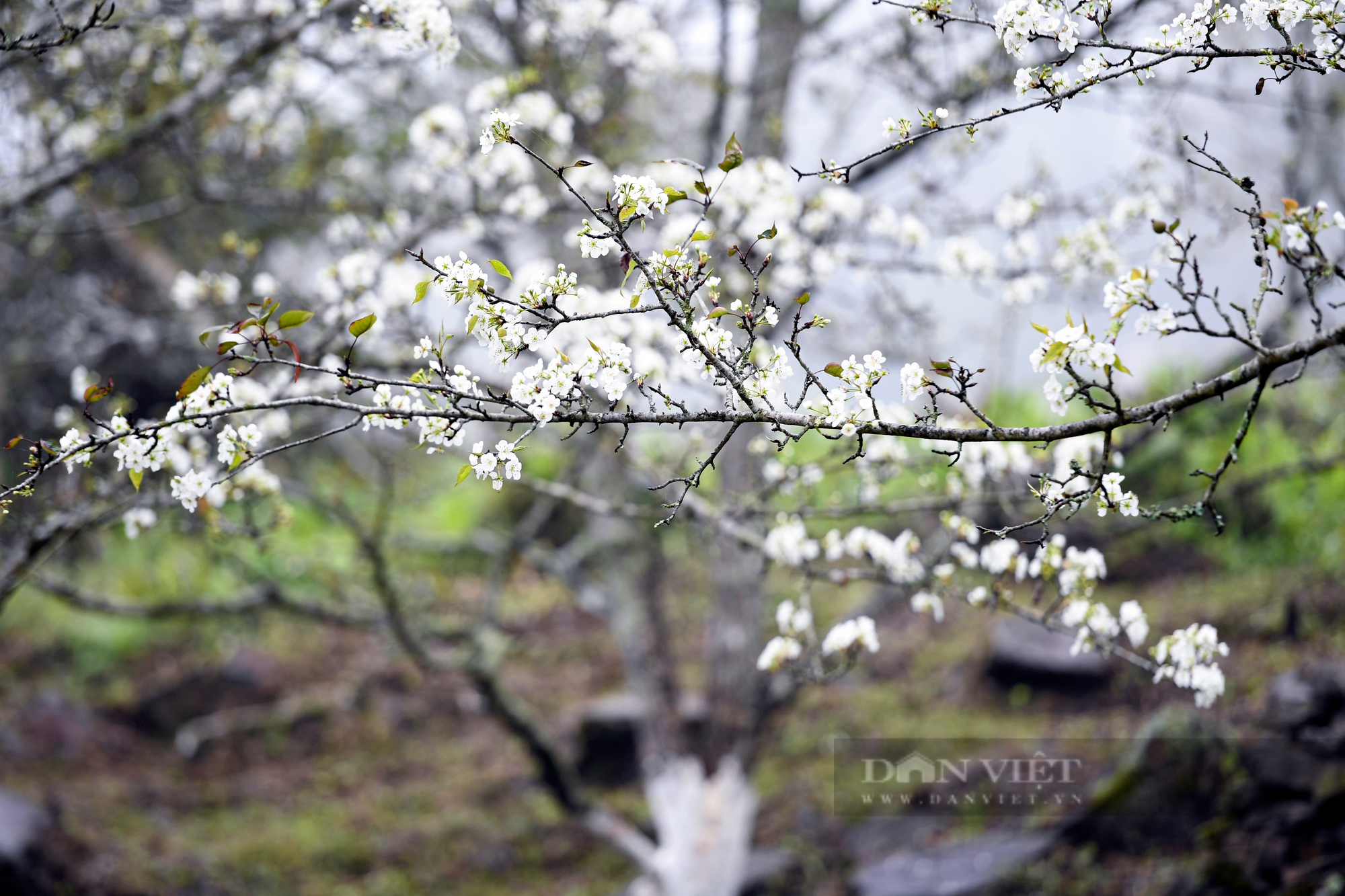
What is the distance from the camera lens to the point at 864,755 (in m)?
5.36

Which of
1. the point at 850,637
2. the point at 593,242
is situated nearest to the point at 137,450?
the point at 593,242

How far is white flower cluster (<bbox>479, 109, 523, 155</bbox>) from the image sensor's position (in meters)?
1.59

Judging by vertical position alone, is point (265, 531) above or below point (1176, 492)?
below

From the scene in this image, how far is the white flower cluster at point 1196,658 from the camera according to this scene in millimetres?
2008

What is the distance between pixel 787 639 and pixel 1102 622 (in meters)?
0.87

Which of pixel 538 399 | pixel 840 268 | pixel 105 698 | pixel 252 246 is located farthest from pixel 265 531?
pixel 105 698

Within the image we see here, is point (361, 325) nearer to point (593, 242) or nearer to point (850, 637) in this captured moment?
point (593, 242)

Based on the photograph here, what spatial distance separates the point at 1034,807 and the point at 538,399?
13.1ft

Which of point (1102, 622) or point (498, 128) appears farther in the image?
point (1102, 622)

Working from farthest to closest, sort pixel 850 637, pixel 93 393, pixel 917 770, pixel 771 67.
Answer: pixel 917 770 < pixel 771 67 < pixel 850 637 < pixel 93 393

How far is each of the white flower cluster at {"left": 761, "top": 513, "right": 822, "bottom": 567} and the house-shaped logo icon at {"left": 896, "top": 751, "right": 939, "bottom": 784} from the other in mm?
2859

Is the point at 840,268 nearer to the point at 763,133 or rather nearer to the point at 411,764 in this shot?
the point at 763,133

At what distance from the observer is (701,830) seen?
4.20 meters

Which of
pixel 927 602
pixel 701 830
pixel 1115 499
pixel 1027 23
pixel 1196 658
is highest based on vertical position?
pixel 1027 23
